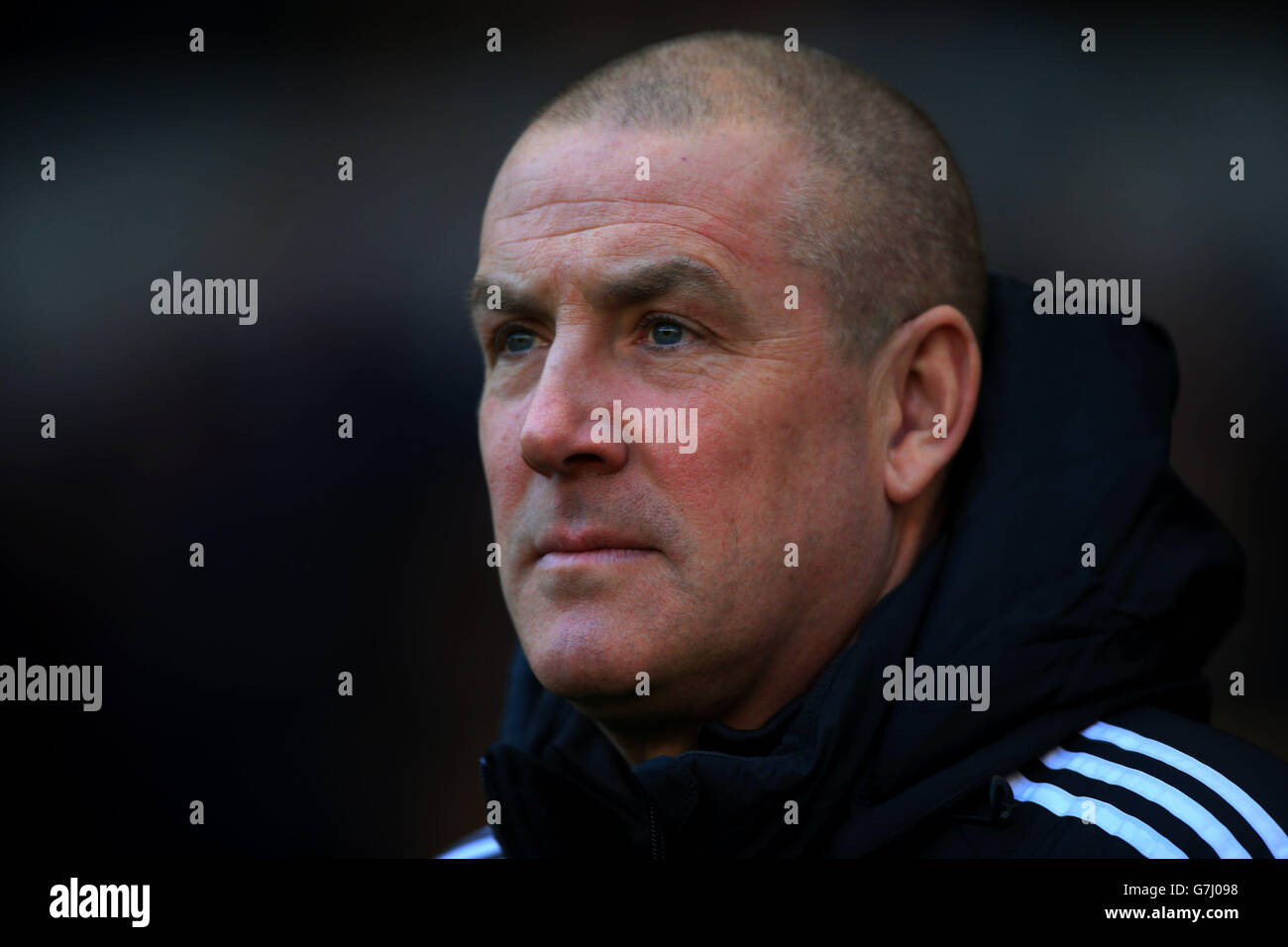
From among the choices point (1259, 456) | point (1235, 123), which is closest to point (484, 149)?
point (1235, 123)

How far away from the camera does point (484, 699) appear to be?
4527 millimetres

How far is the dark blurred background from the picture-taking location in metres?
3.73

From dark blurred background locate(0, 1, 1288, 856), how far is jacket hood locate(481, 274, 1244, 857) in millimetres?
1531

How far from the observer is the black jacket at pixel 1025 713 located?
1902mm

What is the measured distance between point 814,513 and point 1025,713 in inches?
18.5

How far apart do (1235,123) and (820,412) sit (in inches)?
81.6

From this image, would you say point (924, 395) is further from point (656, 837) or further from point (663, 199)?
point (656, 837)

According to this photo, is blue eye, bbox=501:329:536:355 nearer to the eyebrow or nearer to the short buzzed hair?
the eyebrow

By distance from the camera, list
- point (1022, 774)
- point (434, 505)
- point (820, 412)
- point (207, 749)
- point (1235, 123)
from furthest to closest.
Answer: point (434, 505) → point (207, 749) → point (1235, 123) → point (820, 412) → point (1022, 774)

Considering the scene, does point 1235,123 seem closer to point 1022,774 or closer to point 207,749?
point 1022,774

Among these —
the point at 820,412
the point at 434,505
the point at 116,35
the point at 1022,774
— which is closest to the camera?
the point at 1022,774

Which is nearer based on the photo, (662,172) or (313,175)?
(662,172)

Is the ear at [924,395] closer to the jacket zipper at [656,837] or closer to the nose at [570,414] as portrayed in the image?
the nose at [570,414]

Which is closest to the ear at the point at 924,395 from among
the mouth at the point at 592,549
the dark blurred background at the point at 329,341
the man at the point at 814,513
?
the man at the point at 814,513
